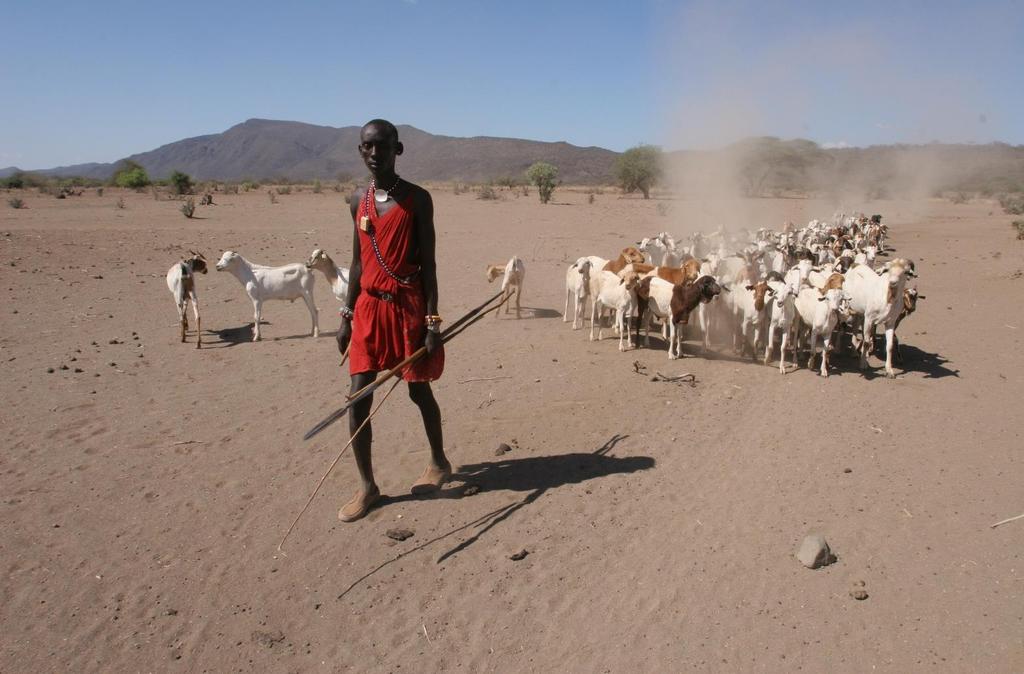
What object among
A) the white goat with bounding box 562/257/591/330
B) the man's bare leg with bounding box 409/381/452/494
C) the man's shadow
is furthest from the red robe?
the white goat with bounding box 562/257/591/330

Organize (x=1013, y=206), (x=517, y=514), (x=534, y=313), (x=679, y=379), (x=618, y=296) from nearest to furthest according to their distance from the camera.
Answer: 1. (x=517, y=514)
2. (x=679, y=379)
3. (x=618, y=296)
4. (x=534, y=313)
5. (x=1013, y=206)

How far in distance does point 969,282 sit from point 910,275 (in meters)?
9.69

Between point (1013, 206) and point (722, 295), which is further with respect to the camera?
point (1013, 206)

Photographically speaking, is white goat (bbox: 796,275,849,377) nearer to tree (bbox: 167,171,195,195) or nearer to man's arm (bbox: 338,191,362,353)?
man's arm (bbox: 338,191,362,353)

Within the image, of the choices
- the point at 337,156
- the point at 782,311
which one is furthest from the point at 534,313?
the point at 337,156

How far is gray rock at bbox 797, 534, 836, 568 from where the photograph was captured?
15.1 ft

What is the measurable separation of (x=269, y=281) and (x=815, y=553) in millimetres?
9123

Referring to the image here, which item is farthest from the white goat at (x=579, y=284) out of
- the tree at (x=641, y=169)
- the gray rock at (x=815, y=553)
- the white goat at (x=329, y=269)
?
the tree at (x=641, y=169)

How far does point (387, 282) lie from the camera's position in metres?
4.83

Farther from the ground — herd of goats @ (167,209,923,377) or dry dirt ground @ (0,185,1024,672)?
herd of goats @ (167,209,923,377)

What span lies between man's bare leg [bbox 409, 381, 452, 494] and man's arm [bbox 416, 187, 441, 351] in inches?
17.6

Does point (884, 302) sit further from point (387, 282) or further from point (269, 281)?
point (269, 281)

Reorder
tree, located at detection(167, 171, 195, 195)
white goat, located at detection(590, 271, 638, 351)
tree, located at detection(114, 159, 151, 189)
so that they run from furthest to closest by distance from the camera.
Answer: tree, located at detection(114, 159, 151, 189) → tree, located at detection(167, 171, 195, 195) → white goat, located at detection(590, 271, 638, 351)

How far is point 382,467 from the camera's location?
19.6ft
